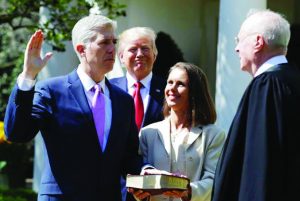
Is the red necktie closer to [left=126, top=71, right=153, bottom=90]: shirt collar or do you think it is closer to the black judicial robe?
[left=126, top=71, right=153, bottom=90]: shirt collar

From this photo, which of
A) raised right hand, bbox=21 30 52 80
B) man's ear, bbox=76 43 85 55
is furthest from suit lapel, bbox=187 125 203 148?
raised right hand, bbox=21 30 52 80

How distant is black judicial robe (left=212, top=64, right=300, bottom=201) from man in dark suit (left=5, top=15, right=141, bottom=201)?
0.91 m

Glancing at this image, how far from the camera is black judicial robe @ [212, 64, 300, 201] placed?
4.43 m

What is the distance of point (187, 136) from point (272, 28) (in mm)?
1201

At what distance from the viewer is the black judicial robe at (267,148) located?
4430 millimetres

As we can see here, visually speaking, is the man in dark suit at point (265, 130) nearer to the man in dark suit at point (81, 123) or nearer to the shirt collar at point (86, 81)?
the man in dark suit at point (81, 123)

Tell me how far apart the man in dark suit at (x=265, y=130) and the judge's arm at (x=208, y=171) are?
73cm

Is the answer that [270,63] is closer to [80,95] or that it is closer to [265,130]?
[265,130]

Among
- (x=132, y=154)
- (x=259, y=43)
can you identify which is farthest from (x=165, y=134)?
(x=259, y=43)

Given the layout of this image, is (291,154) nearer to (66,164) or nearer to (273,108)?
(273,108)

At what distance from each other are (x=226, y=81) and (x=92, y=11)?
6.88 feet

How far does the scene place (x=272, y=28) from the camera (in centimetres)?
462

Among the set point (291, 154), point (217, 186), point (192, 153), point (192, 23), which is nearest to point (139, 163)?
point (192, 153)

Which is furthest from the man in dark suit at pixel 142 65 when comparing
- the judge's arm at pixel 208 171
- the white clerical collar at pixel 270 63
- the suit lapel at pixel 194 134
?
the white clerical collar at pixel 270 63
